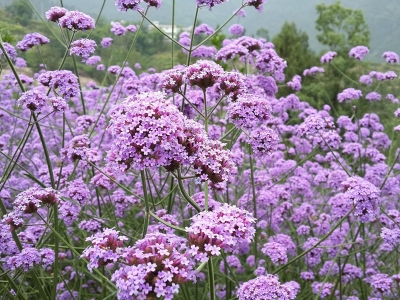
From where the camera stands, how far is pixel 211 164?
1784mm

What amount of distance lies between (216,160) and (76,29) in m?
1.72

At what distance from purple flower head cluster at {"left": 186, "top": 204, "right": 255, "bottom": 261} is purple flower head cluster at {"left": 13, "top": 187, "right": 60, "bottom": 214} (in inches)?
34.3

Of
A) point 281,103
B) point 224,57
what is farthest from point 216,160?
point 281,103

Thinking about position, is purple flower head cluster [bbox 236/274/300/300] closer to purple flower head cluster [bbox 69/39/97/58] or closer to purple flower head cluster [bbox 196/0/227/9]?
purple flower head cluster [bbox 196/0/227/9]

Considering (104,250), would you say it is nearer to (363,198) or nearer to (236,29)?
(363,198)

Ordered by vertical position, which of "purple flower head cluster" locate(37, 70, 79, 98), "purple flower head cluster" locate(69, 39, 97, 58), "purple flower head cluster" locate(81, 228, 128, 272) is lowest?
"purple flower head cluster" locate(81, 228, 128, 272)

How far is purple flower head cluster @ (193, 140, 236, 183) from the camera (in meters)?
1.78

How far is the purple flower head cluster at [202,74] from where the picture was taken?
2.27 metres

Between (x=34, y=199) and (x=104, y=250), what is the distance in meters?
0.72

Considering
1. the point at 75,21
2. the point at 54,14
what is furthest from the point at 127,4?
the point at 54,14

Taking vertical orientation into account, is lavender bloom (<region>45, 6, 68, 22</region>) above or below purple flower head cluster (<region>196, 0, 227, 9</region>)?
above

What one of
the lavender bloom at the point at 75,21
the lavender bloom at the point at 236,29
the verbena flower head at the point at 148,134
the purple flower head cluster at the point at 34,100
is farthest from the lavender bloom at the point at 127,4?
the lavender bloom at the point at 236,29

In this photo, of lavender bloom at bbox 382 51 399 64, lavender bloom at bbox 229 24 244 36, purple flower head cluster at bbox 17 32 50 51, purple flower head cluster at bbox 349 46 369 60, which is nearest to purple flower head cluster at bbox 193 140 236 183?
purple flower head cluster at bbox 17 32 50 51

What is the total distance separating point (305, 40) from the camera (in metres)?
21.9
